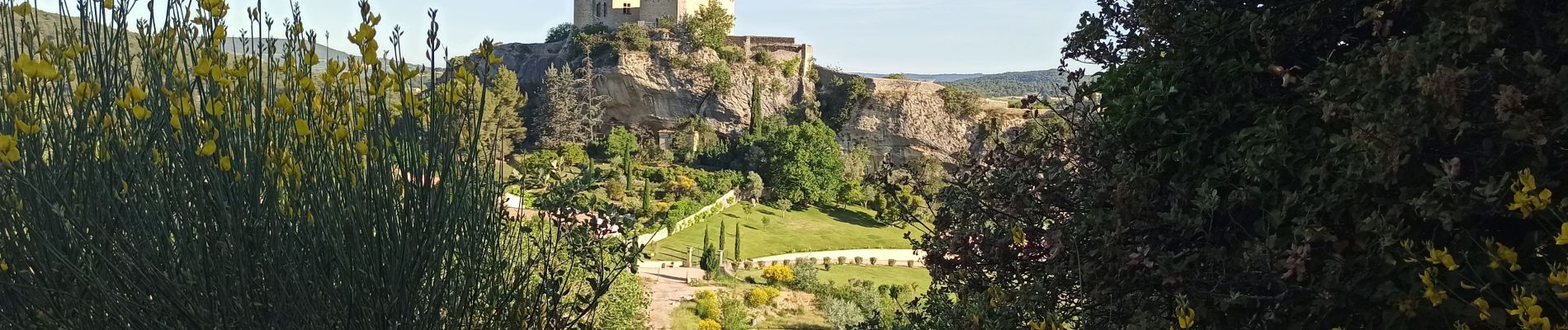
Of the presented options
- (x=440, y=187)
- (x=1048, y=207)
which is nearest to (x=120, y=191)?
(x=440, y=187)

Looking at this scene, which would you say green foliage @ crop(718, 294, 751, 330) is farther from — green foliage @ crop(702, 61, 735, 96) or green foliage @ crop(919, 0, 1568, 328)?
green foliage @ crop(702, 61, 735, 96)

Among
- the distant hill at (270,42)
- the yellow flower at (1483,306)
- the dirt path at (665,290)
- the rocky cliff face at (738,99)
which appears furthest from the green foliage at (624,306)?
the rocky cliff face at (738,99)

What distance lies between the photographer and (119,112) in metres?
1.78

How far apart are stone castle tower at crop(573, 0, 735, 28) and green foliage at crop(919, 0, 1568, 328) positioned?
3699 cm

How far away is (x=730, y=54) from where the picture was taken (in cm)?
3816

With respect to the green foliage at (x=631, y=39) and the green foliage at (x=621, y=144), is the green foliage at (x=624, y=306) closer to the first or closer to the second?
the green foliage at (x=621, y=144)

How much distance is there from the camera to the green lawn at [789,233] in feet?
78.3

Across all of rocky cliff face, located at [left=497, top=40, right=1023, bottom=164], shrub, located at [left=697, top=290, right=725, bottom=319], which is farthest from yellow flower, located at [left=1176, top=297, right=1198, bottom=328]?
rocky cliff face, located at [left=497, top=40, right=1023, bottom=164]

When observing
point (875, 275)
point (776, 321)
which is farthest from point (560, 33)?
point (776, 321)

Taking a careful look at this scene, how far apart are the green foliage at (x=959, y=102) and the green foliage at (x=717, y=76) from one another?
9.26 m

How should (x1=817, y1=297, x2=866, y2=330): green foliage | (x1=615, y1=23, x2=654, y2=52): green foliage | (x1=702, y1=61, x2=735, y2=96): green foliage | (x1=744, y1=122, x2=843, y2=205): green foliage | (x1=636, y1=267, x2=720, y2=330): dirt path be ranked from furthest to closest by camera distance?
(x1=702, y1=61, x2=735, y2=96): green foliage
(x1=615, y1=23, x2=654, y2=52): green foliage
(x1=744, y1=122, x2=843, y2=205): green foliage
(x1=817, y1=297, x2=866, y2=330): green foliage
(x1=636, y1=267, x2=720, y2=330): dirt path

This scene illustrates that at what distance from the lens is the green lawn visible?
23.9 m

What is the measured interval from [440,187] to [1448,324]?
6.47 ft

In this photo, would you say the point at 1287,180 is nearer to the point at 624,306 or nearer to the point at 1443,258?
the point at 1443,258
